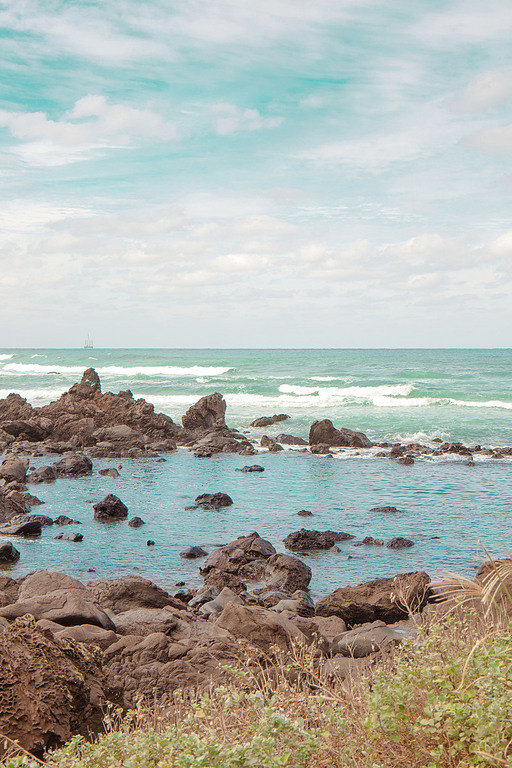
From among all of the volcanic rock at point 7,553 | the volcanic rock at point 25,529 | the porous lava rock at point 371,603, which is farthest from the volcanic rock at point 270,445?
the porous lava rock at point 371,603

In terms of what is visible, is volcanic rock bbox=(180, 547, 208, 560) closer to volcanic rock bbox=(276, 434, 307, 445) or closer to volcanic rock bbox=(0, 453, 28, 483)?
volcanic rock bbox=(0, 453, 28, 483)

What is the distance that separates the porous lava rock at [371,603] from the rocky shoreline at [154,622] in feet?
0.06

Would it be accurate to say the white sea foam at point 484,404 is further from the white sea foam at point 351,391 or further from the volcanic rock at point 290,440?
the volcanic rock at point 290,440

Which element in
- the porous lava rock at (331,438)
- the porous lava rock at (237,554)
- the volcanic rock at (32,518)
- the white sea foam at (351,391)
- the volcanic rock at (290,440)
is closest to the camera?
the porous lava rock at (237,554)

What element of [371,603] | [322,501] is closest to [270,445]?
[322,501]

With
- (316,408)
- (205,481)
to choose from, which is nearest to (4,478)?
(205,481)

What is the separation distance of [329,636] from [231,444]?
65.5 feet

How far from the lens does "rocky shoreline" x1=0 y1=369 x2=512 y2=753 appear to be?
5.84 meters

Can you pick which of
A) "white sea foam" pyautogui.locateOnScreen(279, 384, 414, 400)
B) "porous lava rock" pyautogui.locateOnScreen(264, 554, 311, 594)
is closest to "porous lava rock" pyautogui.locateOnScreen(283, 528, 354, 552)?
"porous lava rock" pyautogui.locateOnScreen(264, 554, 311, 594)

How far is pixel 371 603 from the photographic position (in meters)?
10.9

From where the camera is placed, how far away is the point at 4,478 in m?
21.9

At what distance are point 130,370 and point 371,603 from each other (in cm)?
7541

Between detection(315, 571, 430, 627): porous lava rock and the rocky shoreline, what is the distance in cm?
2

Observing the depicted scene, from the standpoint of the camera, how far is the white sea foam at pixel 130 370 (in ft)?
253
